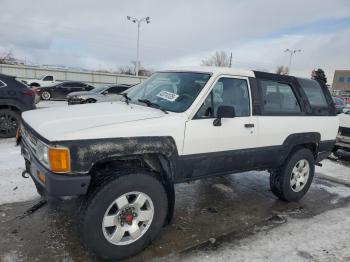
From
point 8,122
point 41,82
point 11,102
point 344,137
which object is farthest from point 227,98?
point 41,82

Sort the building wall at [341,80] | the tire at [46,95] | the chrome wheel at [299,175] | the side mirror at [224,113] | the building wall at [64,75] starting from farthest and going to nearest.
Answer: the building wall at [341,80] < the building wall at [64,75] < the tire at [46,95] < the chrome wheel at [299,175] < the side mirror at [224,113]

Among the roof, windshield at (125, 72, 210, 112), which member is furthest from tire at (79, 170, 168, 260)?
the roof

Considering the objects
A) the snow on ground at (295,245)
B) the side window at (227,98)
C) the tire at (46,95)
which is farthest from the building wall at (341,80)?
the side window at (227,98)

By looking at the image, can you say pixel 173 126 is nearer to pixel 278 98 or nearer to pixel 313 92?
pixel 278 98

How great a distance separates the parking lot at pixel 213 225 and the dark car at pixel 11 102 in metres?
2.64

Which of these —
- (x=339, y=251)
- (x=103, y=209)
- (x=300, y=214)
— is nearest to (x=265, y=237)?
(x=339, y=251)

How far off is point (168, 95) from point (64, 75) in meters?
34.3

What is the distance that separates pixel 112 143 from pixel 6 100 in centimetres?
607

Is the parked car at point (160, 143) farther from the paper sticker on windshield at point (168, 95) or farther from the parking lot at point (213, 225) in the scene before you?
the parking lot at point (213, 225)

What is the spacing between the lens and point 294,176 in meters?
5.07

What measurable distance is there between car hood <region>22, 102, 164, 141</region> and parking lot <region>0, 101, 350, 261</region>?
0.83 m

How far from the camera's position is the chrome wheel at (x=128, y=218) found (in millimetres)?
3127

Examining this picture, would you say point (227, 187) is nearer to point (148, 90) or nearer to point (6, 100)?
point (148, 90)

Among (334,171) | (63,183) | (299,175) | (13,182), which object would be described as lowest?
(334,171)
